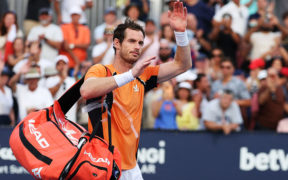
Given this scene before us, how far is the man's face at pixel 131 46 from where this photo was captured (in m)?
4.99

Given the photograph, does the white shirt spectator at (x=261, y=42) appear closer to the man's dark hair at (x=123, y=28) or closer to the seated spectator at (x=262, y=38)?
the seated spectator at (x=262, y=38)

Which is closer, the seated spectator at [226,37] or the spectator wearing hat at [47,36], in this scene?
the spectator wearing hat at [47,36]

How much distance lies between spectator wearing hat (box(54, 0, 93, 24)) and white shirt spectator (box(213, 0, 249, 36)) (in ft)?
9.29

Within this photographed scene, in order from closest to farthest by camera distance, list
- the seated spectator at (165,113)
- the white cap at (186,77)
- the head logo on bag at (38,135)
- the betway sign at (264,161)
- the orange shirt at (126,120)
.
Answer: the head logo on bag at (38,135) → the orange shirt at (126,120) → the betway sign at (264,161) → the seated spectator at (165,113) → the white cap at (186,77)

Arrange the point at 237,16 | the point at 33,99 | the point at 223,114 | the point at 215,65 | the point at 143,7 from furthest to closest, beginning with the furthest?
1. the point at 143,7
2. the point at 237,16
3. the point at 215,65
4. the point at 33,99
5. the point at 223,114

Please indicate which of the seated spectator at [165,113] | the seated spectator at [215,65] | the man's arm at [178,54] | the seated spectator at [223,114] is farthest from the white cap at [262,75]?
the man's arm at [178,54]

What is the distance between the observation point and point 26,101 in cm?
1000

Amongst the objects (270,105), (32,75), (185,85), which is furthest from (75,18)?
(270,105)

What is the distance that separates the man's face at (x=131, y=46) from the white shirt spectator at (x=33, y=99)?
5.02m

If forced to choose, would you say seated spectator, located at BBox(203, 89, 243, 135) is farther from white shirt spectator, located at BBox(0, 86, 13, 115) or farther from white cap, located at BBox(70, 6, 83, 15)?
white cap, located at BBox(70, 6, 83, 15)

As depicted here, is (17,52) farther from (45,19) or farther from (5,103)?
(5,103)

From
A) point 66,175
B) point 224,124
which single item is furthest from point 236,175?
point 66,175

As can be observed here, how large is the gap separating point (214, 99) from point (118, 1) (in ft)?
15.2

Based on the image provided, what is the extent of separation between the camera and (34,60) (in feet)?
36.7
